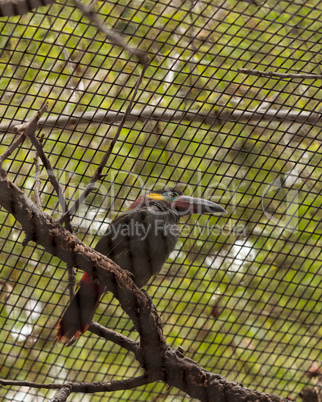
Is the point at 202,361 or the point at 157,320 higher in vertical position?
the point at 157,320

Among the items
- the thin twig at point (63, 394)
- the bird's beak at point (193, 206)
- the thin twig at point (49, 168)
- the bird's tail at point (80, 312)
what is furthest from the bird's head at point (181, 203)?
the thin twig at point (63, 394)

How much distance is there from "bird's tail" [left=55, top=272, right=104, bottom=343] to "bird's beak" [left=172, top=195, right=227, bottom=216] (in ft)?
2.44

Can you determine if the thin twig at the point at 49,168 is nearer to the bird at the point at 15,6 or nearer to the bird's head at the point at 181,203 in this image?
the bird at the point at 15,6

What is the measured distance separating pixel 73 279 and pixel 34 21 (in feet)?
6.07

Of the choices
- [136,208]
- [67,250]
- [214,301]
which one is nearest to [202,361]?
[214,301]

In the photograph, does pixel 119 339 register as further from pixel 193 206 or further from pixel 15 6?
pixel 15 6

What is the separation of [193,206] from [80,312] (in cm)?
92

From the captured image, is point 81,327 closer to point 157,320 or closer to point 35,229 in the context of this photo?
point 157,320

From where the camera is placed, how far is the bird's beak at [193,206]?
2811 millimetres

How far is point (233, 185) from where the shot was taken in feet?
11.4

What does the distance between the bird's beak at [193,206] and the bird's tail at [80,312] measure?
0.75 metres

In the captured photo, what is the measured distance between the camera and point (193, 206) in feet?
9.29

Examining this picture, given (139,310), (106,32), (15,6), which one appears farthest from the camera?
(139,310)

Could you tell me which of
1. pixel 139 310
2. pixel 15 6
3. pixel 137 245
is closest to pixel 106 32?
pixel 15 6
